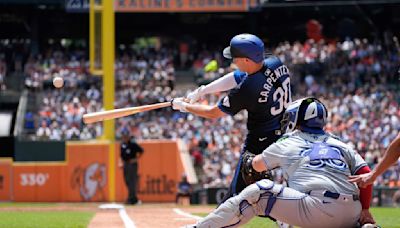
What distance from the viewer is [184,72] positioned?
33.1 meters

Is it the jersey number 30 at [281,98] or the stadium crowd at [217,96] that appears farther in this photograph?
the stadium crowd at [217,96]

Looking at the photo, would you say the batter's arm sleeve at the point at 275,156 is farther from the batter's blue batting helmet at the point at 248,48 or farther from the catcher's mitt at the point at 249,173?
the batter's blue batting helmet at the point at 248,48

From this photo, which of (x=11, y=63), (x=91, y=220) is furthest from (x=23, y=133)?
(x=91, y=220)

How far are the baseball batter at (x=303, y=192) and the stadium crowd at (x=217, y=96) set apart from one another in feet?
50.2

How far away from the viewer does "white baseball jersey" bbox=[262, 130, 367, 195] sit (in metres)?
6.79

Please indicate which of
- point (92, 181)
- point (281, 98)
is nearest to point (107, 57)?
point (92, 181)

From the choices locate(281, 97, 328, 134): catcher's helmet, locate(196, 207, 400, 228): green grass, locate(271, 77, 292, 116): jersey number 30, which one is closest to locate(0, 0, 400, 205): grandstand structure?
locate(196, 207, 400, 228): green grass

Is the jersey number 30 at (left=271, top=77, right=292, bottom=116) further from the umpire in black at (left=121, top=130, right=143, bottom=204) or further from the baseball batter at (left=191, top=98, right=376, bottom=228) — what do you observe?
the umpire in black at (left=121, top=130, right=143, bottom=204)

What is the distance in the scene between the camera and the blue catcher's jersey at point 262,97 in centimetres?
789

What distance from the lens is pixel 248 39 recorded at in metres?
7.98

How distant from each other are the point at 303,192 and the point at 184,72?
26349 millimetres

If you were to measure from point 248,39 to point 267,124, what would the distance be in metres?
0.75

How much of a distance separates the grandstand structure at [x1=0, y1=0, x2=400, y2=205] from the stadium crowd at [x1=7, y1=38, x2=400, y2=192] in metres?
0.04

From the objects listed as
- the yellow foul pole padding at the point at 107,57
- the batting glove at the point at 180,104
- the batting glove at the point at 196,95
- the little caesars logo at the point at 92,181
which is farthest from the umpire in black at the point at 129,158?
the batting glove at the point at 180,104
